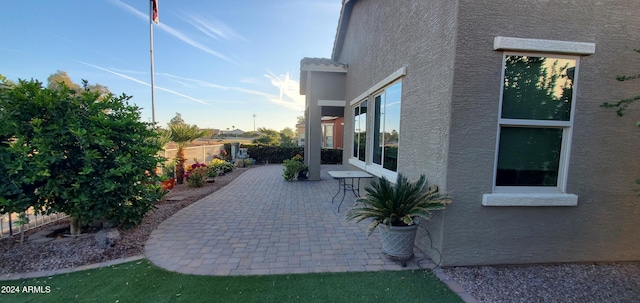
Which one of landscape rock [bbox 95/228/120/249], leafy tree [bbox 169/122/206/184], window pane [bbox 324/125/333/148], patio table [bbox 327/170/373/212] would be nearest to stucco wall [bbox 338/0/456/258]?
patio table [bbox 327/170/373/212]

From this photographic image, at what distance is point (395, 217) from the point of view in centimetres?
314

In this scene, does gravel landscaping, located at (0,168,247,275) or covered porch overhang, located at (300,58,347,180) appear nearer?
gravel landscaping, located at (0,168,247,275)

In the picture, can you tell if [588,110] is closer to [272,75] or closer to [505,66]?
[505,66]

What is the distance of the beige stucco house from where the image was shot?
9.41 feet

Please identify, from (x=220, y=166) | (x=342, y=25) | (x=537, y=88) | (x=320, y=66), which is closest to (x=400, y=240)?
(x=537, y=88)

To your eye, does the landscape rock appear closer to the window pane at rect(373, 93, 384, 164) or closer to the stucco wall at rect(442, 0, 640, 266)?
the stucco wall at rect(442, 0, 640, 266)

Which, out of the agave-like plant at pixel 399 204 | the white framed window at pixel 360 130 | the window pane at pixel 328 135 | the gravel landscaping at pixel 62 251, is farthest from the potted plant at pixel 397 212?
the window pane at pixel 328 135

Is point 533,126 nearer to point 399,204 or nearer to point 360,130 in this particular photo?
point 399,204

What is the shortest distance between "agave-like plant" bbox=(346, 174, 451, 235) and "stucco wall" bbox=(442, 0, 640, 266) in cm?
31

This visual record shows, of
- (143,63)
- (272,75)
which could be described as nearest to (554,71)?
(143,63)

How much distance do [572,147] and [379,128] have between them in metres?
3.33

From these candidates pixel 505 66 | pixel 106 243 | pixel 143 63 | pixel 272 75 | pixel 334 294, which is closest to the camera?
pixel 334 294

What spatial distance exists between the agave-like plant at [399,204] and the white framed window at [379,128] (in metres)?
1.41

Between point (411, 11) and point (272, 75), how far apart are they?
17.5 m
